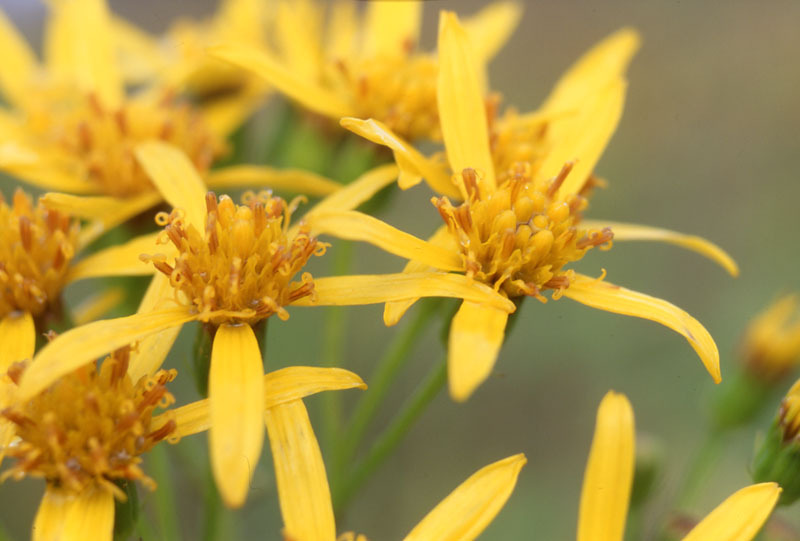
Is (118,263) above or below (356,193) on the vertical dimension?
below

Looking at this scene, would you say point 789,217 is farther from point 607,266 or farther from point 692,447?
point 692,447

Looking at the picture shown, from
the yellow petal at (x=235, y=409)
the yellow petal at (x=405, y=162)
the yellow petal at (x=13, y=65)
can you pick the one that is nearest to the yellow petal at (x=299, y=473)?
the yellow petal at (x=235, y=409)

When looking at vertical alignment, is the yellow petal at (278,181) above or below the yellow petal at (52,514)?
above

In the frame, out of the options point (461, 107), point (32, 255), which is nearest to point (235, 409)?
point (32, 255)

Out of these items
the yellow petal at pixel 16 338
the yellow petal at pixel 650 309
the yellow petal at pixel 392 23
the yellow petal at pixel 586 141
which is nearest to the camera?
the yellow petal at pixel 650 309

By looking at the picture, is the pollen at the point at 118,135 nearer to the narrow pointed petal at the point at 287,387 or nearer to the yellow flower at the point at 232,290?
the yellow flower at the point at 232,290

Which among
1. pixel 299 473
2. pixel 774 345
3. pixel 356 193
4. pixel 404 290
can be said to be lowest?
pixel 299 473

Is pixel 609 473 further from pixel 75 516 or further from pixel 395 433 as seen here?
pixel 75 516

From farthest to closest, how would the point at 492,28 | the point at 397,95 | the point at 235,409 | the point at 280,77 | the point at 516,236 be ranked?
the point at 492,28 < the point at 397,95 < the point at 280,77 < the point at 516,236 < the point at 235,409
